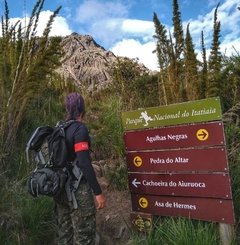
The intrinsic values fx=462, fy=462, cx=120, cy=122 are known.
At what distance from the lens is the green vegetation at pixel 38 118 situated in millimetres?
4832

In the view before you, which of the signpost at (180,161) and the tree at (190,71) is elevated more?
the tree at (190,71)

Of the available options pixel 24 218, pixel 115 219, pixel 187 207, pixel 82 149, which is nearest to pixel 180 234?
pixel 187 207

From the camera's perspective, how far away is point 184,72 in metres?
5.69

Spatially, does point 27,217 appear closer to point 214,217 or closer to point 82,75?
point 214,217

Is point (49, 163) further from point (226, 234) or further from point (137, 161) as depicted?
point (226, 234)

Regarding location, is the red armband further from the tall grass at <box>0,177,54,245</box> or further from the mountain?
the mountain

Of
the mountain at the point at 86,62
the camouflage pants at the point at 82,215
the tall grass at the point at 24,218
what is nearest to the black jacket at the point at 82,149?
the camouflage pants at the point at 82,215

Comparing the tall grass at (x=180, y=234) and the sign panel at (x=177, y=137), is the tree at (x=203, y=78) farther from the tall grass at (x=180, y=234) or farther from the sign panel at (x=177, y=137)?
the tall grass at (x=180, y=234)

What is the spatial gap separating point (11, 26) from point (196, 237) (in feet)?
11.8

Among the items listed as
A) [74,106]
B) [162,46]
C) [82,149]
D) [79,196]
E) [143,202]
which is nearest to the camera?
[82,149]

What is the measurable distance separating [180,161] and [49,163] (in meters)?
1.33

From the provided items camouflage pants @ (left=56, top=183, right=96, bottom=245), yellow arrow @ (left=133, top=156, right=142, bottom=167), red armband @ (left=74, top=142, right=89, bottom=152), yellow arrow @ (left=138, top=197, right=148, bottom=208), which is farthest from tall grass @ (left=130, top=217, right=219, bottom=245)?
red armband @ (left=74, top=142, right=89, bottom=152)

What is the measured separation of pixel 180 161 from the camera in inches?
186

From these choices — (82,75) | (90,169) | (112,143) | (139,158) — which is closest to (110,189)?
(112,143)
